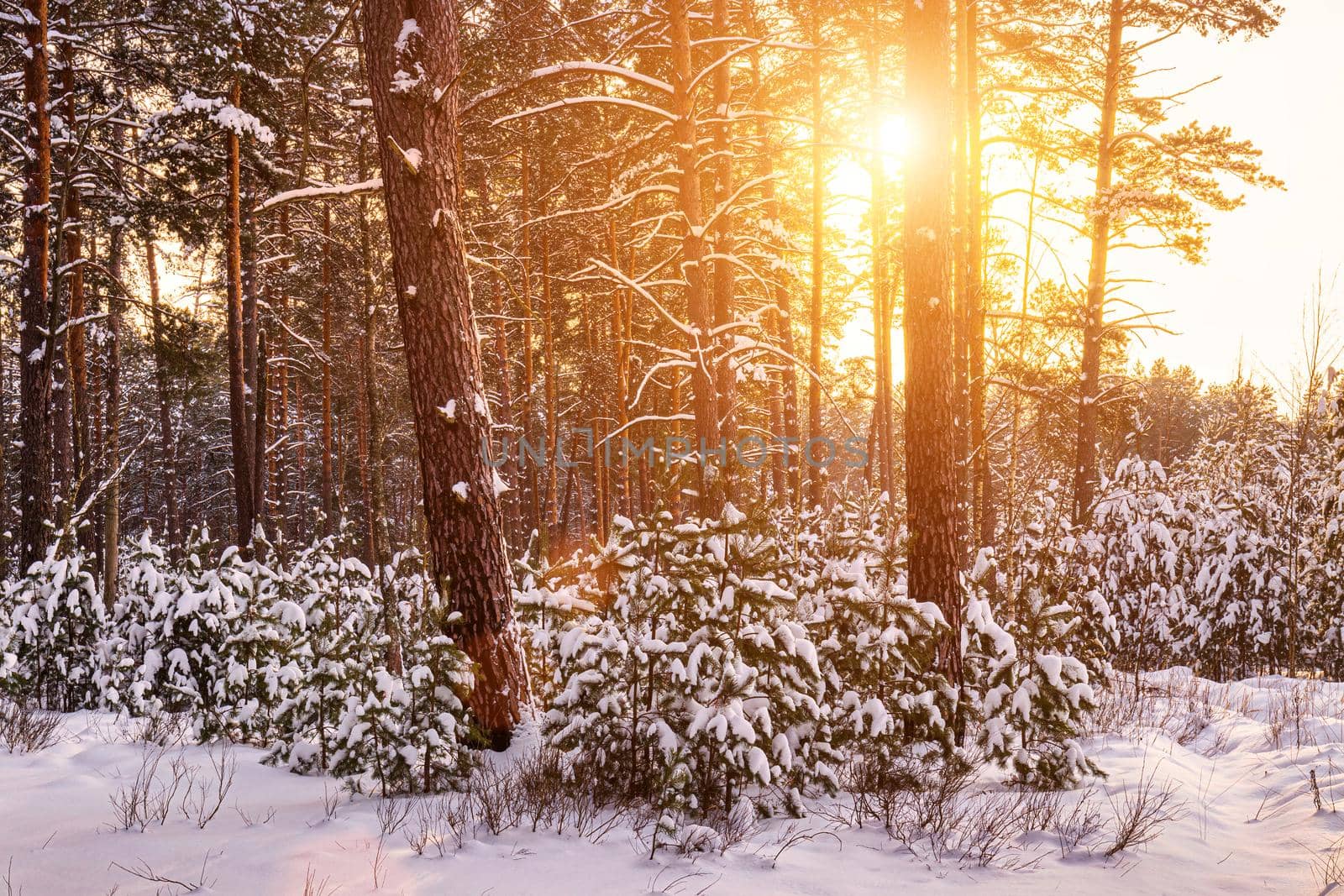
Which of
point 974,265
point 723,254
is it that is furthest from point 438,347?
point 974,265

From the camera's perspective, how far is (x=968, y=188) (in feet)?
43.6

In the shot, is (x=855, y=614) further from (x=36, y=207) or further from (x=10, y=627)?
(x=36, y=207)

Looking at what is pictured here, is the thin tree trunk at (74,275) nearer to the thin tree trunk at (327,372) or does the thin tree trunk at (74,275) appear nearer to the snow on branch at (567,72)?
the thin tree trunk at (327,372)

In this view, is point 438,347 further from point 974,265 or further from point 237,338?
point 974,265

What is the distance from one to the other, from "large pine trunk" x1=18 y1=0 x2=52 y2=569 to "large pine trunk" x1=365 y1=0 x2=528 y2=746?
716 cm

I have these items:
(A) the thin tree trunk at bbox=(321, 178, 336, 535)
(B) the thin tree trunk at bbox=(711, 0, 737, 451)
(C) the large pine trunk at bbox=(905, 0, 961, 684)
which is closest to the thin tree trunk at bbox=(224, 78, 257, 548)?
(A) the thin tree trunk at bbox=(321, 178, 336, 535)

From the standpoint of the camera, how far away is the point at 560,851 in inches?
134

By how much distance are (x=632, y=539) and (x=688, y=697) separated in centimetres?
102

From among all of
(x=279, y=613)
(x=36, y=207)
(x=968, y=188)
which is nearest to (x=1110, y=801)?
(x=279, y=613)

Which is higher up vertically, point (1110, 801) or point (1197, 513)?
point (1197, 513)

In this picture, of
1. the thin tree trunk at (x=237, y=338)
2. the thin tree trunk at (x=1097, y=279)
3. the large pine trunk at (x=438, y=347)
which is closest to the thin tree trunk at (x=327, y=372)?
the thin tree trunk at (x=237, y=338)

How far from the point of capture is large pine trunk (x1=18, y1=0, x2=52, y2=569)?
354 inches

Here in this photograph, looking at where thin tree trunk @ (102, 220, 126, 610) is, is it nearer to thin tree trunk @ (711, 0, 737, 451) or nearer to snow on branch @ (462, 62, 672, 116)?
snow on branch @ (462, 62, 672, 116)

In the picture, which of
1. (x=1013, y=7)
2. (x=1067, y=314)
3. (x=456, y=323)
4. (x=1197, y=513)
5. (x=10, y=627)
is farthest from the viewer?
(x=1067, y=314)
